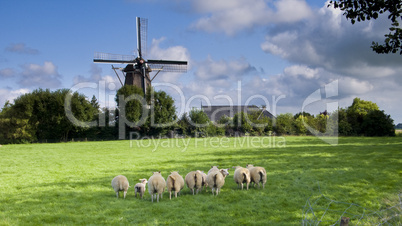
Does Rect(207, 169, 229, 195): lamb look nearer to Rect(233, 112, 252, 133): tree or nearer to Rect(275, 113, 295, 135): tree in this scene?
Rect(233, 112, 252, 133): tree

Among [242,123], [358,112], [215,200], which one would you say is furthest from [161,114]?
[215,200]

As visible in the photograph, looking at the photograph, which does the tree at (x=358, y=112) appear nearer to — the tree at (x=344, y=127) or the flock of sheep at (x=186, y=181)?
the tree at (x=344, y=127)

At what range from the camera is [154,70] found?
168ft

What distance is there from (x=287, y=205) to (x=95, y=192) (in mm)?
6551

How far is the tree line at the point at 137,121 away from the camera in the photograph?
145ft

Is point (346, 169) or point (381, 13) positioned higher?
point (381, 13)

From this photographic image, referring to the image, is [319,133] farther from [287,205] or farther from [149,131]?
[287,205]

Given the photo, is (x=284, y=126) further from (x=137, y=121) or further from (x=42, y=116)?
(x=42, y=116)

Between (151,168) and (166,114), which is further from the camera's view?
(166,114)

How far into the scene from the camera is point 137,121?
48.1 m

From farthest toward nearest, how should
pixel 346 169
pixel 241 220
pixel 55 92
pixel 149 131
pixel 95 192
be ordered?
pixel 149 131 → pixel 55 92 → pixel 346 169 → pixel 95 192 → pixel 241 220

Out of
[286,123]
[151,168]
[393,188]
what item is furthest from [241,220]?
[286,123]

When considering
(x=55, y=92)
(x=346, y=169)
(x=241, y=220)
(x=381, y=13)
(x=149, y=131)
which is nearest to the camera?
(x=241, y=220)

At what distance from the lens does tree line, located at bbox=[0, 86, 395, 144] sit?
44.1 metres
